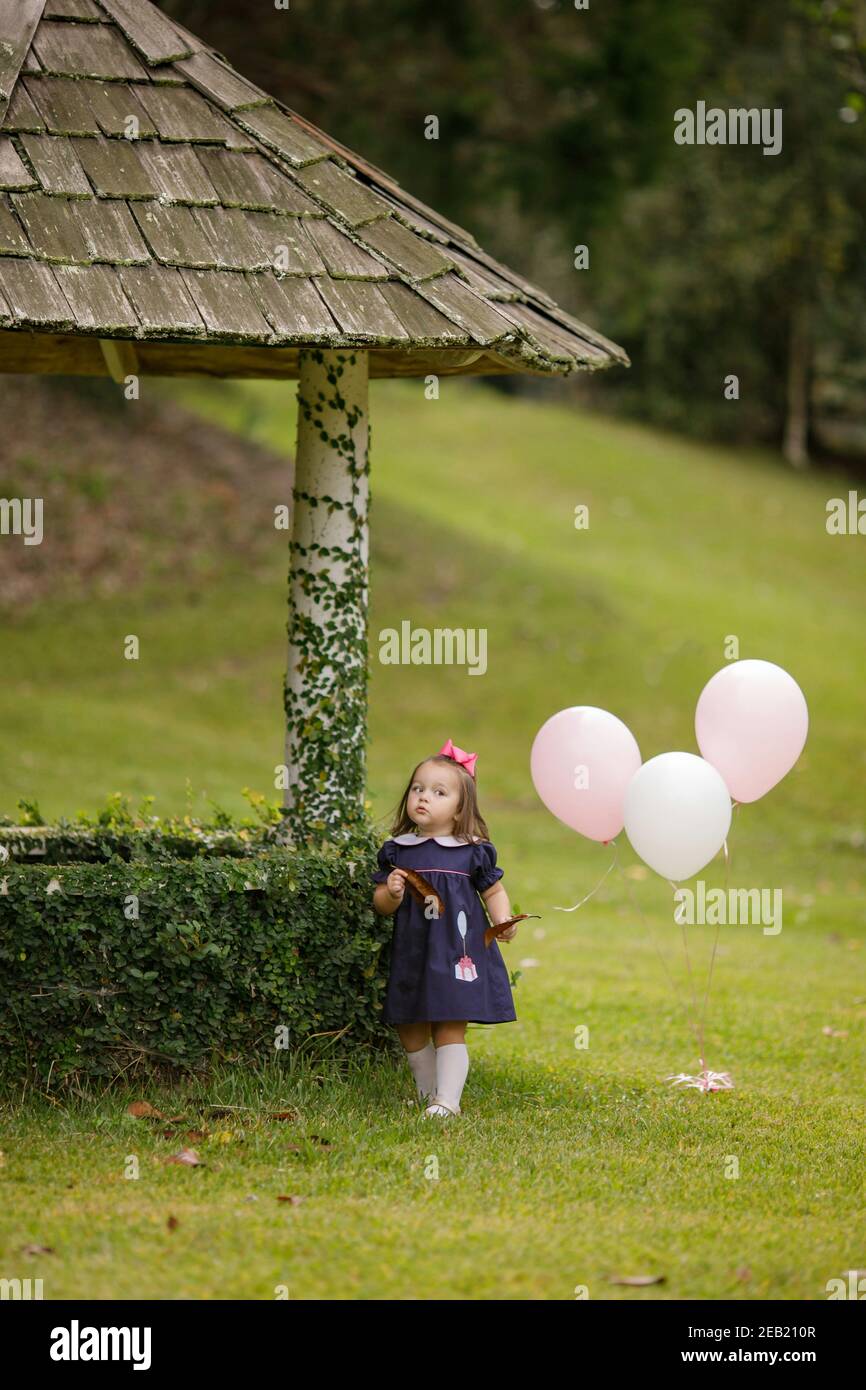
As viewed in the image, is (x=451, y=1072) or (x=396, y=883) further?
(x=451, y=1072)

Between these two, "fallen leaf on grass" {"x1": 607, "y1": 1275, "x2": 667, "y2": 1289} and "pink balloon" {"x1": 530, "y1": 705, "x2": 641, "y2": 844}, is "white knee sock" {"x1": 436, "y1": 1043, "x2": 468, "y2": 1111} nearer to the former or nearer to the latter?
"pink balloon" {"x1": 530, "y1": 705, "x2": 641, "y2": 844}

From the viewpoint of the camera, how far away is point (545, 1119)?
5633 millimetres

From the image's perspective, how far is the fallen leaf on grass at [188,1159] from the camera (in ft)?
15.9

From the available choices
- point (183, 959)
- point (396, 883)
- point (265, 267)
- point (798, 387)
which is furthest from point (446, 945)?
point (798, 387)

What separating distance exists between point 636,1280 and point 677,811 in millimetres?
2057

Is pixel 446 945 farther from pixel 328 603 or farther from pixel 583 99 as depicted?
pixel 583 99

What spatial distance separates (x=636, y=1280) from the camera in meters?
4.05

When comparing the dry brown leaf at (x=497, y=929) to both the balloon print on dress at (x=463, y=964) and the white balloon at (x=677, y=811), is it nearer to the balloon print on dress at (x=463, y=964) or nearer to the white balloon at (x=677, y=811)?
the balloon print on dress at (x=463, y=964)

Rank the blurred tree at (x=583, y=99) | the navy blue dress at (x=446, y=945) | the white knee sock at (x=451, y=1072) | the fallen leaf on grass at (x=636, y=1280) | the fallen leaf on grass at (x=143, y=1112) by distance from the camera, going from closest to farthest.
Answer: the fallen leaf on grass at (x=636, y=1280), the fallen leaf on grass at (x=143, y=1112), the navy blue dress at (x=446, y=945), the white knee sock at (x=451, y=1072), the blurred tree at (x=583, y=99)

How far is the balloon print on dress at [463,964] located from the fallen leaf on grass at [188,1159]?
1.15 meters

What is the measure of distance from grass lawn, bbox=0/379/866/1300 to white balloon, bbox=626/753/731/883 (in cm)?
44

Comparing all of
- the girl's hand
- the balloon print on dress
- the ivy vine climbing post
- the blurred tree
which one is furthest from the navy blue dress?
the blurred tree

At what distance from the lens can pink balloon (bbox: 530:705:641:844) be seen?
5953mm

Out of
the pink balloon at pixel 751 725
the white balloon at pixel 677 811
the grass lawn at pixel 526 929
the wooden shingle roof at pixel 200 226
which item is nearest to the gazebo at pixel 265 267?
the wooden shingle roof at pixel 200 226
